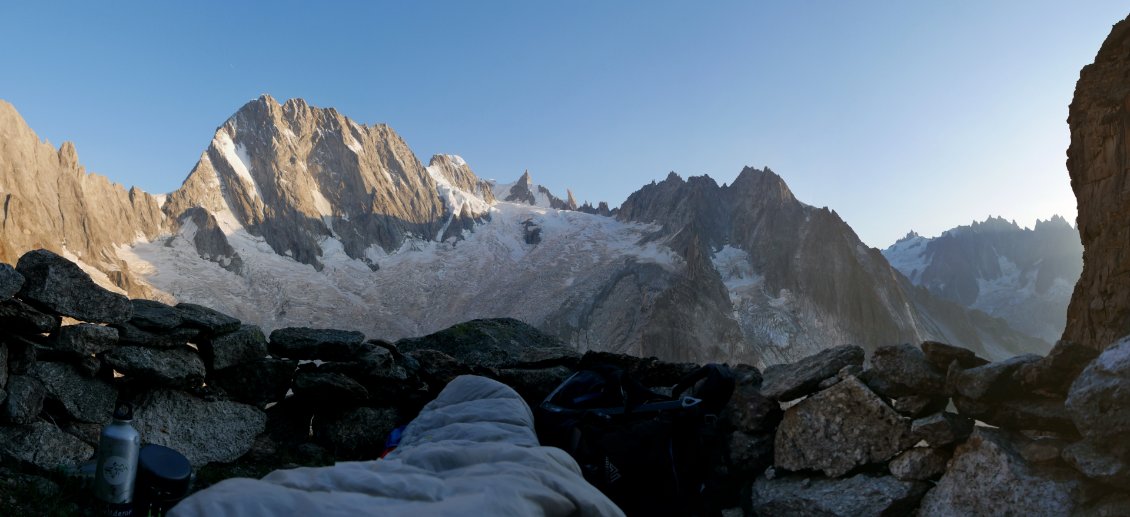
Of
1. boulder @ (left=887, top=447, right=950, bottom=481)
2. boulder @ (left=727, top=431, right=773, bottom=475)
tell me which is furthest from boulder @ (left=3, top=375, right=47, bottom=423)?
boulder @ (left=887, top=447, right=950, bottom=481)

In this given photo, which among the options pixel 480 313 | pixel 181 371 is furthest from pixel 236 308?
pixel 181 371

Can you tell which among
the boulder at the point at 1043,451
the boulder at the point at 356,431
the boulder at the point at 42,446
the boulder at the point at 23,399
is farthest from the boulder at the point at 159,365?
the boulder at the point at 1043,451

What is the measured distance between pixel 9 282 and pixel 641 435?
18.6ft

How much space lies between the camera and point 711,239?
134 m

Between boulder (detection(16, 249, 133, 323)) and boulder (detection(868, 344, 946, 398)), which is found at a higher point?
boulder (detection(16, 249, 133, 323))

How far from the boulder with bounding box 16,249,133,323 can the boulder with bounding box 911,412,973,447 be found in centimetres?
759

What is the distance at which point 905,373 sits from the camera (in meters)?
5.82

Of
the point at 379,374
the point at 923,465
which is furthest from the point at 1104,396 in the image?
the point at 379,374

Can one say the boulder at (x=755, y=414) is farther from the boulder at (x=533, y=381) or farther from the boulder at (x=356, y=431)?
the boulder at (x=356, y=431)

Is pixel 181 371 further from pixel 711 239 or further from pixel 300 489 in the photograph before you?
pixel 711 239

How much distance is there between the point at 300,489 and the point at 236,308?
93.5m

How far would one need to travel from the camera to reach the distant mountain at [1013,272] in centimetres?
16175

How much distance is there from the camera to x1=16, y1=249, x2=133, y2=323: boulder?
5.72 m

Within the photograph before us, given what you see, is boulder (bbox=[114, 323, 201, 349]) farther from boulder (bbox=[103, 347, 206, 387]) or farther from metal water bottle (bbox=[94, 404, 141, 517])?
metal water bottle (bbox=[94, 404, 141, 517])
